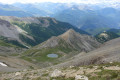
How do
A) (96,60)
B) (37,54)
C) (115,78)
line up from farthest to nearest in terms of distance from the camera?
(37,54) < (96,60) < (115,78)

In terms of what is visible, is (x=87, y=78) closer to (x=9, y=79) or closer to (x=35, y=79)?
(x=35, y=79)

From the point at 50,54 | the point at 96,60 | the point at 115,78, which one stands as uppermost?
the point at 50,54

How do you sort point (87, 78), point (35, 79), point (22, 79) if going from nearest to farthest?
point (87, 78), point (35, 79), point (22, 79)

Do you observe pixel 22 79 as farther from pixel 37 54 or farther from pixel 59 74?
pixel 37 54

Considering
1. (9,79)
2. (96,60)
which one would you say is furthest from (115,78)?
(96,60)

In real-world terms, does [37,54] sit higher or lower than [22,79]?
higher

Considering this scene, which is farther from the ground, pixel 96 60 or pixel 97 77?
pixel 96 60

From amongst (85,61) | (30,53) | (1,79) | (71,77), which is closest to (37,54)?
(30,53)

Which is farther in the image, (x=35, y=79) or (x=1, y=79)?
(x=1, y=79)

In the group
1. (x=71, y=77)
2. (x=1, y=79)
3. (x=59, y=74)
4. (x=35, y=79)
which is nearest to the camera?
(x=71, y=77)
